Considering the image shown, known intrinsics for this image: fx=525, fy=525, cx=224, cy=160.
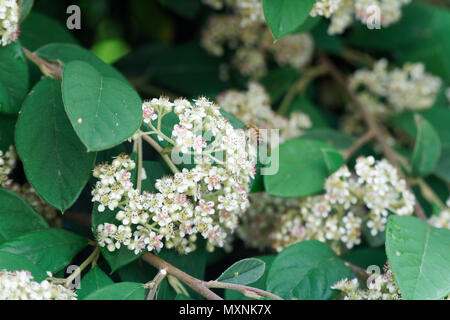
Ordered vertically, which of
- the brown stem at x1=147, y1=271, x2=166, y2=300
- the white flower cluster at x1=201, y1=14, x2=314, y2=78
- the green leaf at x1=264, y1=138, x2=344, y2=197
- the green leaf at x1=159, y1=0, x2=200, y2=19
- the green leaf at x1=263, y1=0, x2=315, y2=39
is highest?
the green leaf at x1=263, y1=0, x2=315, y2=39

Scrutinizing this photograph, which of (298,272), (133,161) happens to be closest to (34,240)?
(133,161)

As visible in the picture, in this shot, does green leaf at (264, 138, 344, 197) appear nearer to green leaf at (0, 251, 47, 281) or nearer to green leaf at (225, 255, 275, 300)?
green leaf at (225, 255, 275, 300)

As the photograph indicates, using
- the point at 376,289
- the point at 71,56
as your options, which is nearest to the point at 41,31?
the point at 71,56

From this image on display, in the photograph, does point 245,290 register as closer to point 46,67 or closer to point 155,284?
point 155,284

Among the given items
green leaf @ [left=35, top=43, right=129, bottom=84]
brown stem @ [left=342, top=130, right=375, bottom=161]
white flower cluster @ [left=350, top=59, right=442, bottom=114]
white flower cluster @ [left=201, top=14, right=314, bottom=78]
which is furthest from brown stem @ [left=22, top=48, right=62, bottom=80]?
white flower cluster @ [left=350, top=59, right=442, bottom=114]
